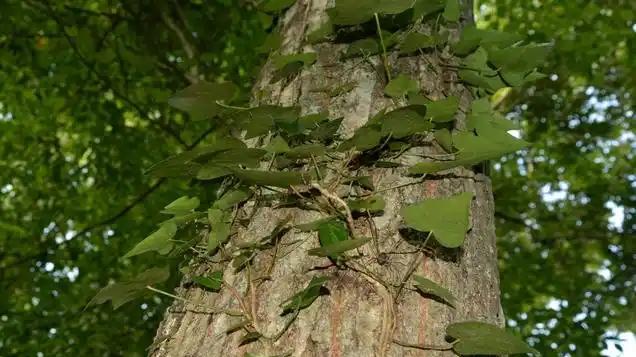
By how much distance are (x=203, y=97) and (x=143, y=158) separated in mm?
2981

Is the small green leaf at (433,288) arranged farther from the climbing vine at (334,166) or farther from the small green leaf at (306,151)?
the small green leaf at (306,151)

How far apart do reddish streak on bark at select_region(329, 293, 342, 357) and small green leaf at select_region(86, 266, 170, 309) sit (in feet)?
0.98

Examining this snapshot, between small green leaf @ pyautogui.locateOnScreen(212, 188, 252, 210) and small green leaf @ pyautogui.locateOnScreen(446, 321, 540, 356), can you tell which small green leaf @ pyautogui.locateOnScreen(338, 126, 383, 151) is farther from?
small green leaf @ pyautogui.locateOnScreen(446, 321, 540, 356)

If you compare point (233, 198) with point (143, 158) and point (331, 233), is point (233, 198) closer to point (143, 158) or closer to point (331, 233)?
point (331, 233)

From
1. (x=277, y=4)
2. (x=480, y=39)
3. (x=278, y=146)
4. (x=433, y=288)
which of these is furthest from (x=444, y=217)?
(x=277, y=4)

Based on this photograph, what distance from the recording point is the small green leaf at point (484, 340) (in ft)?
2.52

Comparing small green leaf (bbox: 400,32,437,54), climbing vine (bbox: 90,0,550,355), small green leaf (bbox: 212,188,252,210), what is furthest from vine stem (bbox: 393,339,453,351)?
small green leaf (bbox: 400,32,437,54)

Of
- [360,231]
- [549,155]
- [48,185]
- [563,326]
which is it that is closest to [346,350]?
[360,231]

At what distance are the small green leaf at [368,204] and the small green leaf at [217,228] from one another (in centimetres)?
24

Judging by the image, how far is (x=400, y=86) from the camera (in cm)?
114

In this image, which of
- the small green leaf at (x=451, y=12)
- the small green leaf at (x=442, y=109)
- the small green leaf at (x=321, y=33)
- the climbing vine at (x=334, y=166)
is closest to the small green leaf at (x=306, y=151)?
the climbing vine at (x=334, y=166)

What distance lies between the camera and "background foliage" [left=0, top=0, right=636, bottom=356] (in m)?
3.38

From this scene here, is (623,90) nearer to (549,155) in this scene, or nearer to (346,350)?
(549,155)

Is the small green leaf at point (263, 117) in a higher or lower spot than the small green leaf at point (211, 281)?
higher
